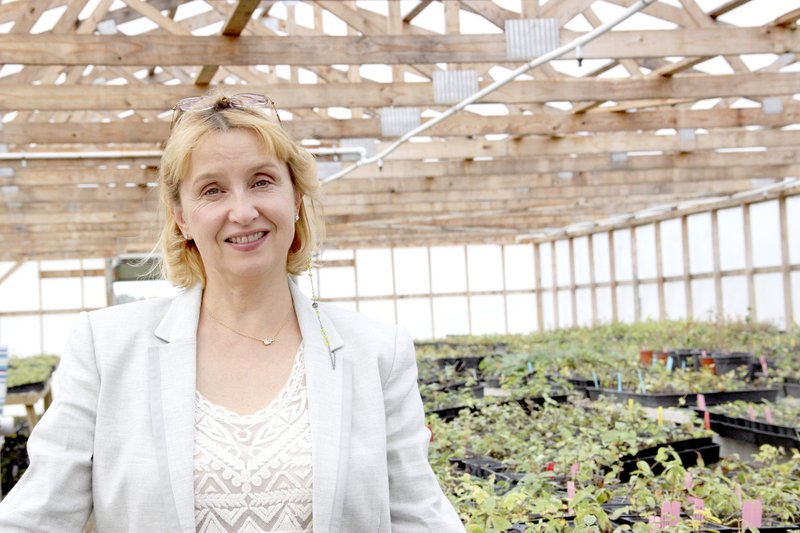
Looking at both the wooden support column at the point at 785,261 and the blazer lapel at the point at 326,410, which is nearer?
the blazer lapel at the point at 326,410

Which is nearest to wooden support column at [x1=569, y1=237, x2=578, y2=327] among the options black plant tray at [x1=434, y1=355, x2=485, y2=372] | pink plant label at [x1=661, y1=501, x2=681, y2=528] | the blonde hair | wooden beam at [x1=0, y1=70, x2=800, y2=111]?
black plant tray at [x1=434, y1=355, x2=485, y2=372]

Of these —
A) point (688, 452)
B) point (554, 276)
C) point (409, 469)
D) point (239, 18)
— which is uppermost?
point (239, 18)

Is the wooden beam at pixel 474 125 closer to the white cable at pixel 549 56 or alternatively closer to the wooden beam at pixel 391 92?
the white cable at pixel 549 56

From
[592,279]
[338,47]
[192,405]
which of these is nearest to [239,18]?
[338,47]

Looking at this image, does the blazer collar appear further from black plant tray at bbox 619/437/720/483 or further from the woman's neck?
black plant tray at bbox 619/437/720/483

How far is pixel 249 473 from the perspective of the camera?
4.87ft

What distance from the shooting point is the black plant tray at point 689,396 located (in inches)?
248

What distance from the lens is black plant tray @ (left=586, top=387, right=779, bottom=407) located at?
6.30 meters

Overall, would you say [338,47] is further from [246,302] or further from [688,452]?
[246,302]

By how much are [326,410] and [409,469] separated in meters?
0.17

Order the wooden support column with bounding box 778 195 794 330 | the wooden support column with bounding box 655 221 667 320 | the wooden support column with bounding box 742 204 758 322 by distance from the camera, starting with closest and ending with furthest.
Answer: the wooden support column with bounding box 778 195 794 330, the wooden support column with bounding box 742 204 758 322, the wooden support column with bounding box 655 221 667 320

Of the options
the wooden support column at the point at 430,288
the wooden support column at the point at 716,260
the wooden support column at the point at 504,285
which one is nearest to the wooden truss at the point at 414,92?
the wooden support column at the point at 716,260

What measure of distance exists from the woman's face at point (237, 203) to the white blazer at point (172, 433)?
A: 5.4 inches

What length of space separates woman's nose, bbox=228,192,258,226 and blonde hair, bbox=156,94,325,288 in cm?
9
